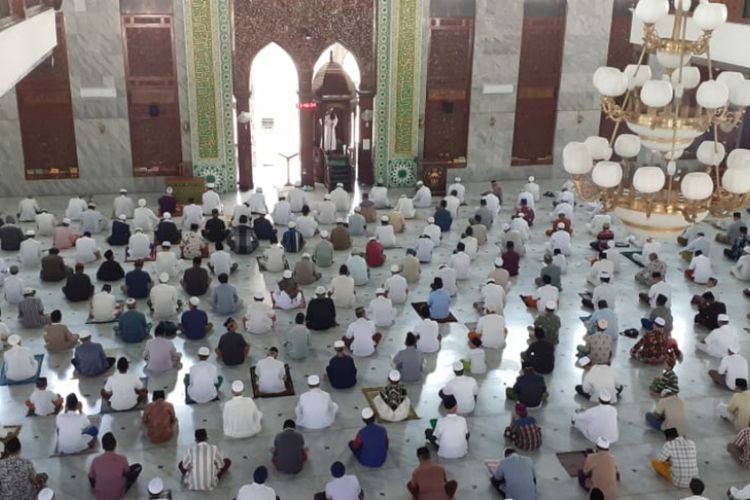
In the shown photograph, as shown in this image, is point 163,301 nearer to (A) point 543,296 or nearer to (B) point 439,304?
(B) point 439,304

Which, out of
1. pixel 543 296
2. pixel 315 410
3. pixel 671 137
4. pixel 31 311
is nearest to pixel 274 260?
pixel 31 311

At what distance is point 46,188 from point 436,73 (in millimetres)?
6362

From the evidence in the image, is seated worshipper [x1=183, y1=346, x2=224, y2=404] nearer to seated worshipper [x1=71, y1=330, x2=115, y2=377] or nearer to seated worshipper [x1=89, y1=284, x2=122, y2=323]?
seated worshipper [x1=71, y1=330, x2=115, y2=377]

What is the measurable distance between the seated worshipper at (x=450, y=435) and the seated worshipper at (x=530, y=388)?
0.85 meters

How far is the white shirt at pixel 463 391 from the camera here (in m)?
7.78

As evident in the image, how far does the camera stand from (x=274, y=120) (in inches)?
704

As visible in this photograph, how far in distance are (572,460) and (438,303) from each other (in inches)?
107

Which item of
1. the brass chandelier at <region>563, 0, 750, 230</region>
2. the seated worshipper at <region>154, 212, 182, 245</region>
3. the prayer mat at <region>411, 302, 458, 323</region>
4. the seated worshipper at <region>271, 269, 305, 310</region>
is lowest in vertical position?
the prayer mat at <region>411, 302, 458, 323</region>

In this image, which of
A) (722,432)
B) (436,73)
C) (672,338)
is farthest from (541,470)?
(436,73)

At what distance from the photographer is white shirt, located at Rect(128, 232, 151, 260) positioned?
36.0 feet

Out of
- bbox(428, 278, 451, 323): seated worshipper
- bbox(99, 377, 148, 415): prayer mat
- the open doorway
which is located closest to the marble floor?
bbox(99, 377, 148, 415): prayer mat

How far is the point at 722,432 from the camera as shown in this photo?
7809 mm

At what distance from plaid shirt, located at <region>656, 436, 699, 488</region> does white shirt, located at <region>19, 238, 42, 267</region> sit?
25.0 feet

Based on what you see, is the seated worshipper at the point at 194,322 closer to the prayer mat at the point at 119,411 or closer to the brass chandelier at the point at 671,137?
the prayer mat at the point at 119,411
